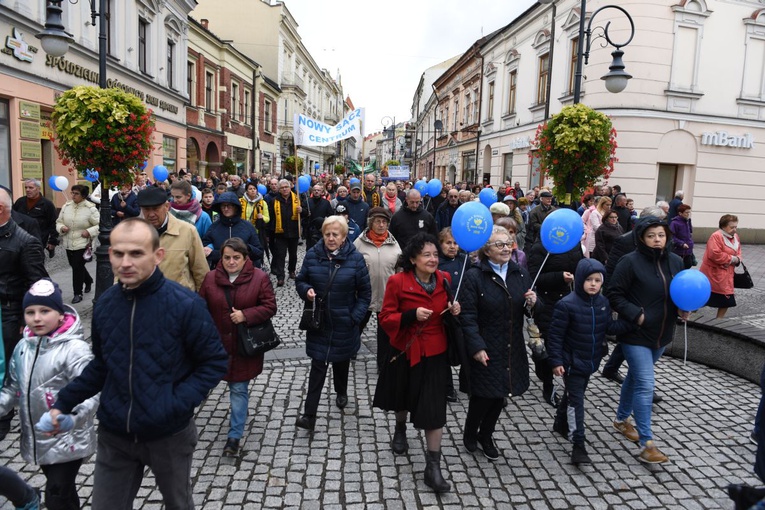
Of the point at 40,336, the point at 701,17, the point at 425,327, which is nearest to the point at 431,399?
the point at 425,327

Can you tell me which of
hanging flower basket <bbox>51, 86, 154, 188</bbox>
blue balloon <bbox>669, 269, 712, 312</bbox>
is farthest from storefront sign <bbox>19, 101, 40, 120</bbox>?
blue balloon <bbox>669, 269, 712, 312</bbox>

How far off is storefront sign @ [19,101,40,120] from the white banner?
692 cm

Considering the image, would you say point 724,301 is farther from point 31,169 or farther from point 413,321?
point 31,169

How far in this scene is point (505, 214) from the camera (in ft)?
22.0

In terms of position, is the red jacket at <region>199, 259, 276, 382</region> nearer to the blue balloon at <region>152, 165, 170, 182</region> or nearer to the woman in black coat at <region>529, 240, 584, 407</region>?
the woman in black coat at <region>529, 240, 584, 407</region>

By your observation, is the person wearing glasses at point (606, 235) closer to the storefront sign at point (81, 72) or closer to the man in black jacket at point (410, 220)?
the man in black jacket at point (410, 220)

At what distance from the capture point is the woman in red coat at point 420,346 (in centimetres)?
376

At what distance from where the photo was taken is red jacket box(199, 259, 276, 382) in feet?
13.5

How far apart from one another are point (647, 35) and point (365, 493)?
1666 cm

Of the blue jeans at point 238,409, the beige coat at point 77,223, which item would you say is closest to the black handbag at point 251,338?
the blue jeans at point 238,409

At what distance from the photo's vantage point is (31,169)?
13000 millimetres

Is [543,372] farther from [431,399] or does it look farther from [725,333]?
[725,333]

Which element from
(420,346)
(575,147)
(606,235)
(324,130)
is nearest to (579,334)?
(420,346)

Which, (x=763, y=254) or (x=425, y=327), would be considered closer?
(x=425, y=327)
